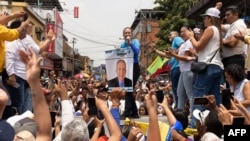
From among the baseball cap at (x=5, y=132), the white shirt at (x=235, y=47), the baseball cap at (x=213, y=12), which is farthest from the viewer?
the white shirt at (x=235, y=47)

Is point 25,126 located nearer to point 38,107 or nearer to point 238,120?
point 38,107

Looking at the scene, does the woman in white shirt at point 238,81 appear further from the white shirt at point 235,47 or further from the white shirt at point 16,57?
the white shirt at point 16,57

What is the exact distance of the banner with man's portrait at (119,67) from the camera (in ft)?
25.7

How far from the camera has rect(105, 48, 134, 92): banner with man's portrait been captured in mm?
7836

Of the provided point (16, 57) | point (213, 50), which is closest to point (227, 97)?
point (213, 50)

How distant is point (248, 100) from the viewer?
5211 millimetres

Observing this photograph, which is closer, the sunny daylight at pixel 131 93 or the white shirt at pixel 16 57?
the sunny daylight at pixel 131 93

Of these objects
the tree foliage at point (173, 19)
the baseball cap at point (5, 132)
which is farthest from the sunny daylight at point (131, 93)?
the tree foliage at point (173, 19)

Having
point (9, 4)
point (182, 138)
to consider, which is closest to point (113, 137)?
point (182, 138)

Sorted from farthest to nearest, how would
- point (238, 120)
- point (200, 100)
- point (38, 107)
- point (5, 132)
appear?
1. point (200, 100)
2. point (238, 120)
3. point (38, 107)
4. point (5, 132)

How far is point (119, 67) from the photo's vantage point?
7863mm

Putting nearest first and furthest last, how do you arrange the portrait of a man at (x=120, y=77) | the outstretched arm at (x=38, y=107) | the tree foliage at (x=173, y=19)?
1. the outstretched arm at (x=38, y=107)
2. the portrait of a man at (x=120, y=77)
3. the tree foliage at (x=173, y=19)

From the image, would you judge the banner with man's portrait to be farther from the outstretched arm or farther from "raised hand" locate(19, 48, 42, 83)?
the outstretched arm

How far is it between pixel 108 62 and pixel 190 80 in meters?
1.37
